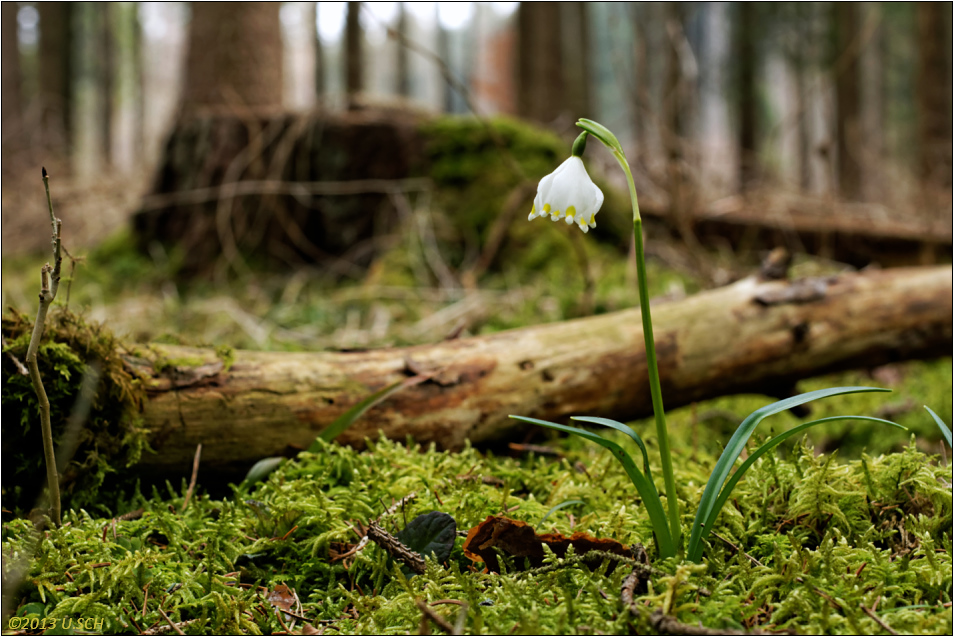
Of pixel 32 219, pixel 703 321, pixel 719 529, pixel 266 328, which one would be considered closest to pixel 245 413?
pixel 719 529

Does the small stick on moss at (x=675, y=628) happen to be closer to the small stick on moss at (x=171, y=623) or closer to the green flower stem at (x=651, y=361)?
the green flower stem at (x=651, y=361)

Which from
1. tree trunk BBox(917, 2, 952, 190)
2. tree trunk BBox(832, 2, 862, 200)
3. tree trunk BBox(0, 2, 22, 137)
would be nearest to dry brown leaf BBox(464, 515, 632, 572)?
tree trunk BBox(0, 2, 22, 137)

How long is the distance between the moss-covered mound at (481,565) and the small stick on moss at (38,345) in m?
0.10

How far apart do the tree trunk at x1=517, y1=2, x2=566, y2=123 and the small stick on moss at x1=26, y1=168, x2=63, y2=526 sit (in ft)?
29.6

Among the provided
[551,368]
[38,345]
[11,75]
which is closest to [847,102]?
[551,368]

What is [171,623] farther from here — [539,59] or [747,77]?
[747,77]

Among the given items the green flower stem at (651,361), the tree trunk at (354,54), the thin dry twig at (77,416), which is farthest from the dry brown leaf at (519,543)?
the tree trunk at (354,54)

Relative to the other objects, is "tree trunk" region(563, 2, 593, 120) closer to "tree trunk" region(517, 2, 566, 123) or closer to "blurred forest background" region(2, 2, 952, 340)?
"tree trunk" region(517, 2, 566, 123)

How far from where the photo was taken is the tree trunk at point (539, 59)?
9.83m

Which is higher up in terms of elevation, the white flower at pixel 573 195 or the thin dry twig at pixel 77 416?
the white flower at pixel 573 195

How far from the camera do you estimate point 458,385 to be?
219 centimetres

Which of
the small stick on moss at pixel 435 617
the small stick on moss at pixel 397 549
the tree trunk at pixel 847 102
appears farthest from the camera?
the tree trunk at pixel 847 102

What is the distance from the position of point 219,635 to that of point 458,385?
107 centimetres

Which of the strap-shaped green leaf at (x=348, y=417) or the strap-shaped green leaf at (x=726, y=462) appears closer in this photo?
the strap-shaped green leaf at (x=726, y=462)
